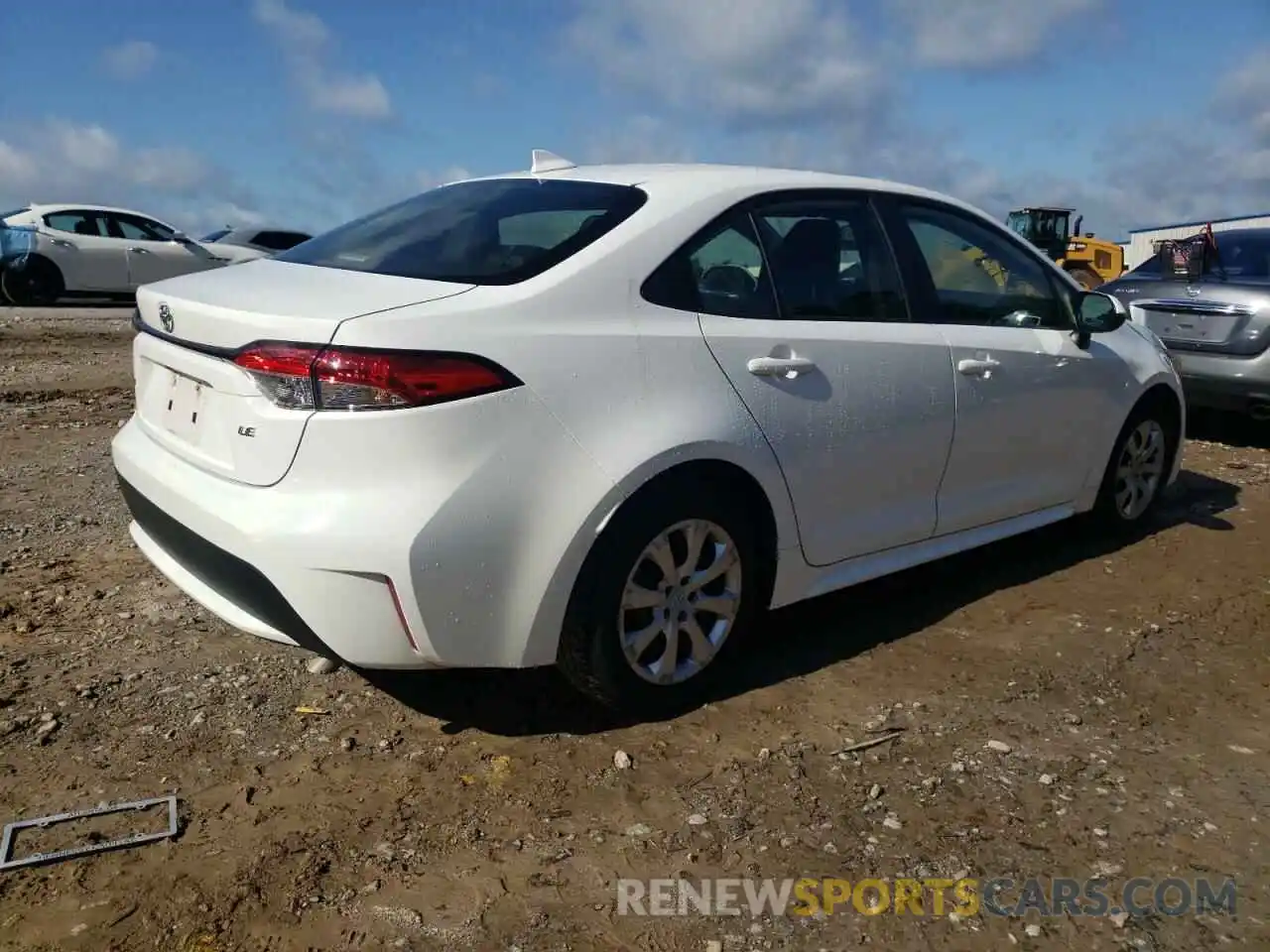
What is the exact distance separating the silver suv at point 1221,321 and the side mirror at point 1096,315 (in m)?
2.83

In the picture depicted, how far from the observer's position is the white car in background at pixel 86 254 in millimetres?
14805

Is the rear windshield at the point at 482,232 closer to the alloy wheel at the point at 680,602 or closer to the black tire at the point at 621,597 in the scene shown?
the black tire at the point at 621,597

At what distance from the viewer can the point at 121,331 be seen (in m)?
12.5

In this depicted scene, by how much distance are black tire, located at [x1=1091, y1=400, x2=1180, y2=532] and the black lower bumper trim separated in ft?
12.2

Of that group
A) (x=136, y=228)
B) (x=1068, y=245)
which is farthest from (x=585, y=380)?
(x=1068, y=245)

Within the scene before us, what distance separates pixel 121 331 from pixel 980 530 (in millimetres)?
11019

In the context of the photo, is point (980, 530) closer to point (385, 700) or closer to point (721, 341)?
point (721, 341)

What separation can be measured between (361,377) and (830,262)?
5.81 ft

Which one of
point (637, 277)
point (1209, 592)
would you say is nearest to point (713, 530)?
point (637, 277)

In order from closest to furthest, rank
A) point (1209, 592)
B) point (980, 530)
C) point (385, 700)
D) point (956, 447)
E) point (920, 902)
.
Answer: point (920, 902), point (385, 700), point (956, 447), point (980, 530), point (1209, 592)

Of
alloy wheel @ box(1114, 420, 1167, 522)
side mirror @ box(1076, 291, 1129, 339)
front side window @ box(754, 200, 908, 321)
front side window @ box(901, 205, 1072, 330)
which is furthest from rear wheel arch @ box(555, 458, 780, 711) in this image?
alloy wheel @ box(1114, 420, 1167, 522)

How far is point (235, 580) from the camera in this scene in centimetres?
287

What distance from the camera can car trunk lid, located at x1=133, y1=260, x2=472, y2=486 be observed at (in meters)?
2.73

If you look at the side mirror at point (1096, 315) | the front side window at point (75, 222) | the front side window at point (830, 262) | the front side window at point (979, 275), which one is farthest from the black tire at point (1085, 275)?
the front side window at point (830, 262)
